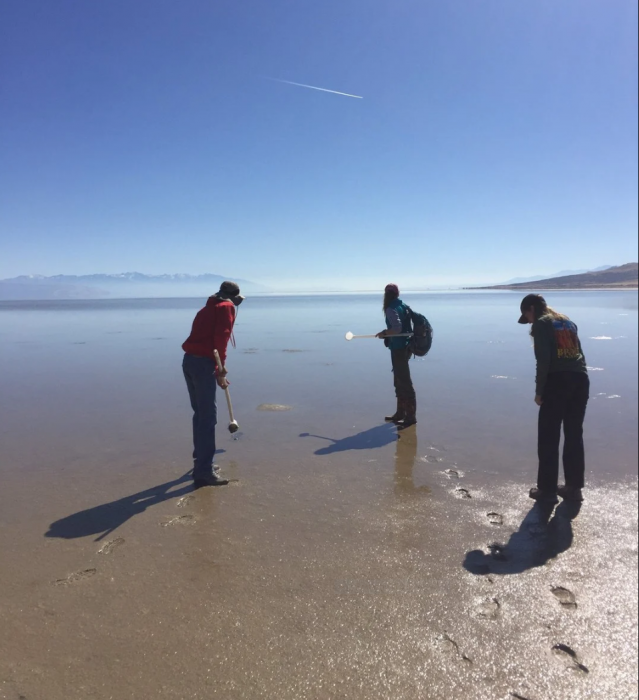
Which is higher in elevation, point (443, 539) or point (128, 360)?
point (128, 360)

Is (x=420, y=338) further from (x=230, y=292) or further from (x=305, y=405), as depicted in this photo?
(x=230, y=292)

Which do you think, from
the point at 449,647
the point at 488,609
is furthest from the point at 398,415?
the point at 449,647

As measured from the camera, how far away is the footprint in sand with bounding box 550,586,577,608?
341 centimetres

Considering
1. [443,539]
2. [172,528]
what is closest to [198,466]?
[172,528]

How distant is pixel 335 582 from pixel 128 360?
42.0 ft

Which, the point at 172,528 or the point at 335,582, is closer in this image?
the point at 335,582

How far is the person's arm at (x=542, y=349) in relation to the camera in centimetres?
492

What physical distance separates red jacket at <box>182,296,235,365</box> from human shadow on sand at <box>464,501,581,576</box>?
3409 millimetres

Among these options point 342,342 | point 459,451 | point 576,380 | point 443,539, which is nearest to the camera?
point 443,539

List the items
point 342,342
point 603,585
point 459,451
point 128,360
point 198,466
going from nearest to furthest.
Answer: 1. point 603,585
2. point 198,466
3. point 459,451
4. point 128,360
5. point 342,342

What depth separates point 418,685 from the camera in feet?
9.14

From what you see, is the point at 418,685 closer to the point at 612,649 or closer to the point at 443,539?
the point at 612,649

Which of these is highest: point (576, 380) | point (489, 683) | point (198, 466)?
point (576, 380)

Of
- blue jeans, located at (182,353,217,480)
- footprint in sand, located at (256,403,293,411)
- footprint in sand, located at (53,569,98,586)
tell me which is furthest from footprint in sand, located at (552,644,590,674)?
footprint in sand, located at (256,403,293,411)
